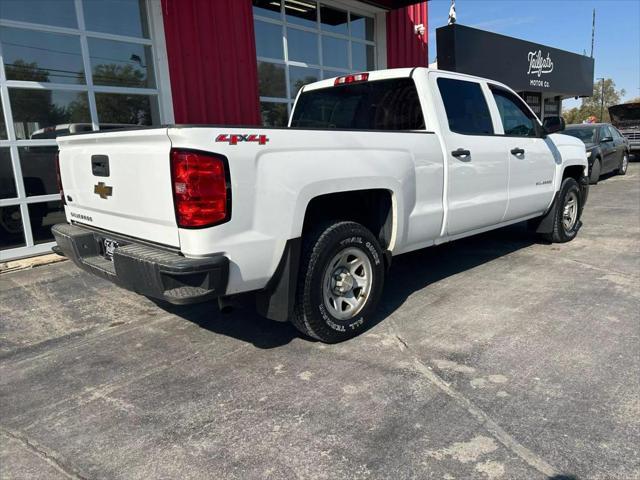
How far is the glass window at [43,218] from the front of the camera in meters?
6.41

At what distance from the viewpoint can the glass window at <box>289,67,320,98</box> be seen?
9406 mm

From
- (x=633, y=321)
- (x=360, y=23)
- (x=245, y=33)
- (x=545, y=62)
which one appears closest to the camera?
(x=633, y=321)

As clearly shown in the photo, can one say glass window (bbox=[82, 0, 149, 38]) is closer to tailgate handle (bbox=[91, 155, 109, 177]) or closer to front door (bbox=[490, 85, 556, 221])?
tailgate handle (bbox=[91, 155, 109, 177])

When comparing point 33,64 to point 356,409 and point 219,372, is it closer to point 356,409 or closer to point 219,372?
point 219,372

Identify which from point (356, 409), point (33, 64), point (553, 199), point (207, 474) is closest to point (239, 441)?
point (207, 474)

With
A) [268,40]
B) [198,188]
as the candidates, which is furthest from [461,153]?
[268,40]

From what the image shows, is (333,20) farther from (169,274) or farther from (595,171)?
(169,274)

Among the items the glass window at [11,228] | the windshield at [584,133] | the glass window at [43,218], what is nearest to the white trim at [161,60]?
the glass window at [43,218]

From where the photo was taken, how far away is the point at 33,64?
6312mm

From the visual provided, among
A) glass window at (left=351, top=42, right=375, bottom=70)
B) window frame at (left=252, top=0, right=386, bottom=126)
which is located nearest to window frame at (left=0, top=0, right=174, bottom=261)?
window frame at (left=252, top=0, right=386, bottom=126)

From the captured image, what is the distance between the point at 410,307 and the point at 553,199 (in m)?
2.87

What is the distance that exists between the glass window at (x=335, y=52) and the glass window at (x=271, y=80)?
128 centimetres

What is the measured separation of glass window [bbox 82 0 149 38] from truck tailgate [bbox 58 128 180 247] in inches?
149

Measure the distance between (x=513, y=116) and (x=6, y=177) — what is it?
235 inches
